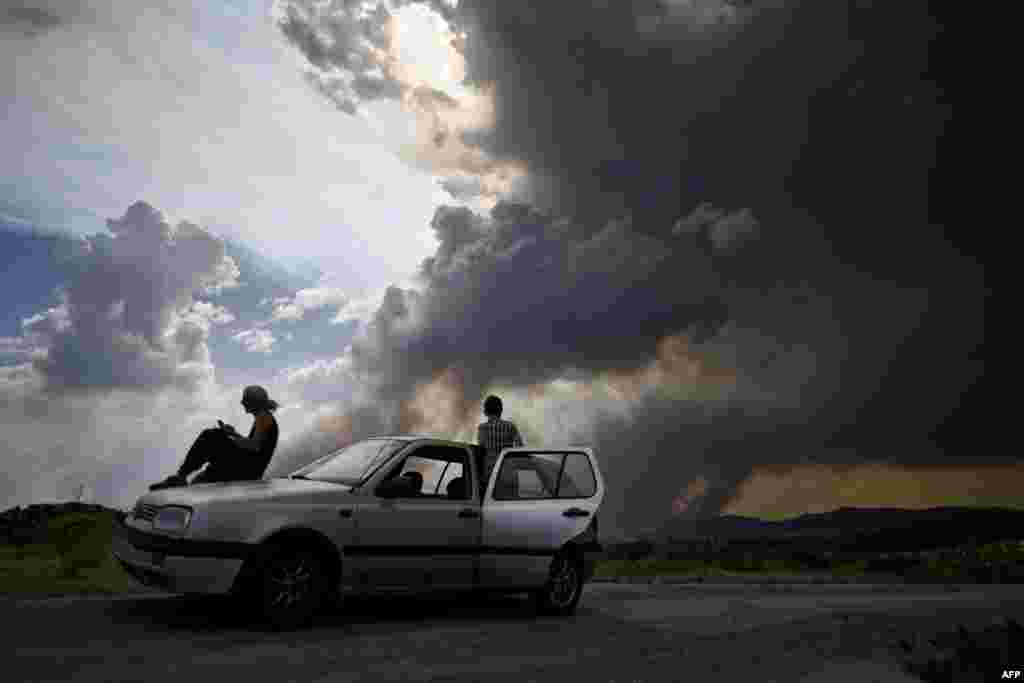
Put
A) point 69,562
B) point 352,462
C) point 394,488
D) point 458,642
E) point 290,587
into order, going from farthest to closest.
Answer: point 69,562
point 352,462
point 394,488
point 290,587
point 458,642

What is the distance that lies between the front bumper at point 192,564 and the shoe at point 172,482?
1.02m

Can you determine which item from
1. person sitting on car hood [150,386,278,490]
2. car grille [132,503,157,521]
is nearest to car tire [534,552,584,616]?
person sitting on car hood [150,386,278,490]

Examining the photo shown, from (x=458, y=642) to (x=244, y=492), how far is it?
225cm

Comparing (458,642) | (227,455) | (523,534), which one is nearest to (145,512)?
(227,455)

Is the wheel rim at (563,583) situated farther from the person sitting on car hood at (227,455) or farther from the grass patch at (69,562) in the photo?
the grass patch at (69,562)

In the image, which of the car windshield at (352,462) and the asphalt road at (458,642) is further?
the car windshield at (352,462)

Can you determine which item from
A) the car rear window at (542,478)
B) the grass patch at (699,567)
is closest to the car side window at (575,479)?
the car rear window at (542,478)

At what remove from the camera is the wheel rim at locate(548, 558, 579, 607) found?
404 inches

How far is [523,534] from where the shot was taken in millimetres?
10031

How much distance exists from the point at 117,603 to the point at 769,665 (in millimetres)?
6153

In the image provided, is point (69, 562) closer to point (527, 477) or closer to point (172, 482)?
point (172, 482)

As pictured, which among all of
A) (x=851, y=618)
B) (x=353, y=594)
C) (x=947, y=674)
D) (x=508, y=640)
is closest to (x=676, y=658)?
(x=508, y=640)

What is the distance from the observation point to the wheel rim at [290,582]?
820cm

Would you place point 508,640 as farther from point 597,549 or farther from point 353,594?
point 597,549
